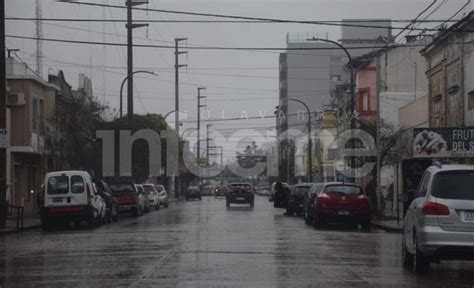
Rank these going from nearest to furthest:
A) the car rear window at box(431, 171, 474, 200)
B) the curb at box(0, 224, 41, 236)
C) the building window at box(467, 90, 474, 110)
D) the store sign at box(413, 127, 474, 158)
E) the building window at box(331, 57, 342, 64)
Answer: the car rear window at box(431, 171, 474, 200)
the curb at box(0, 224, 41, 236)
the store sign at box(413, 127, 474, 158)
the building window at box(467, 90, 474, 110)
the building window at box(331, 57, 342, 64)

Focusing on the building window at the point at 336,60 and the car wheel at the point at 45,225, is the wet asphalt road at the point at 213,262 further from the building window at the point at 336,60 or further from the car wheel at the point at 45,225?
the building window at the point at 336,60

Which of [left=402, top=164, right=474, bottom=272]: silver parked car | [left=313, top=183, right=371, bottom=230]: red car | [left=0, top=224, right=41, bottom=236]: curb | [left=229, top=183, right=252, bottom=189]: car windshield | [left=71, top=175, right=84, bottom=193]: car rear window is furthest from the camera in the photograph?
[left=229, top=183, right=252, bottom=189]: car windshield

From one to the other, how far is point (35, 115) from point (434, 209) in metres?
31.5

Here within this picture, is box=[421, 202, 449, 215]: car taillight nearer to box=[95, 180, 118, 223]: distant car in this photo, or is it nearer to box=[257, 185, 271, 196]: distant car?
box=[95, 180, 118, 223]: distant car

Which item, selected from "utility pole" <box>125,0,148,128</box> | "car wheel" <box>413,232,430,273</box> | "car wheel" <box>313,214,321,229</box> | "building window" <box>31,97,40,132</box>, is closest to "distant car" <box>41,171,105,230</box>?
"car wheel" <box>313,214,321,229</box>

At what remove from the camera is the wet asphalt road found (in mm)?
13641

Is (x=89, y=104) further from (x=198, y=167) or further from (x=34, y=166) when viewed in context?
(x=198, y=167)

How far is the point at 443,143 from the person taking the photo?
3002 cm

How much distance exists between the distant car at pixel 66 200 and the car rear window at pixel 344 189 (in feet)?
27.5

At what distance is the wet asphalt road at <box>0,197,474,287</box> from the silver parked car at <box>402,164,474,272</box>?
0.52 m

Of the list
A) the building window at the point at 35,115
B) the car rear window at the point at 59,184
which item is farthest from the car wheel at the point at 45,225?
the building window at the point at 35,115

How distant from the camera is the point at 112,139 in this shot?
4850 cm

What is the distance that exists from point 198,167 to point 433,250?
103m

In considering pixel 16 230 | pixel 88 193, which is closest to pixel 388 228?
pixel 88 193
